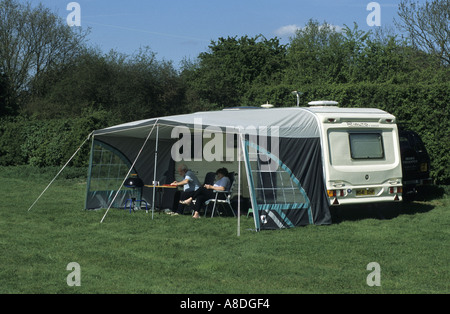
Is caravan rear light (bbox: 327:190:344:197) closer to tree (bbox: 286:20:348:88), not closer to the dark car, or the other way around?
the dark car

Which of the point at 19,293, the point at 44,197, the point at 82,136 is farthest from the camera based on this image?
the point at 82,136

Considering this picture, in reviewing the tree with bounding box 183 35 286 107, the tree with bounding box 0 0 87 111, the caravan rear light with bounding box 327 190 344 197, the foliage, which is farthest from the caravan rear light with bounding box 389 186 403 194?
the tree with bounding box 0 0 87 111

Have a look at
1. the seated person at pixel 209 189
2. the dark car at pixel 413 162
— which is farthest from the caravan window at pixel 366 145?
the seated person at pixel 209 189

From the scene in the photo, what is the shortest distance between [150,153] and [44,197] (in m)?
3.09

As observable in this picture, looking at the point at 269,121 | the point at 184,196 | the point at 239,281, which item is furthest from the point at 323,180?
the point at 239,281

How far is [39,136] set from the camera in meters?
23.9

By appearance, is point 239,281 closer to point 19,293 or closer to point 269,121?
point 19,293

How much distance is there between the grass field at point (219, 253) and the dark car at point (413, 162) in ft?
1.96

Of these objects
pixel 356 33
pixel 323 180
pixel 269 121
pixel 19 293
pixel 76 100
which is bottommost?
pixel 19 293

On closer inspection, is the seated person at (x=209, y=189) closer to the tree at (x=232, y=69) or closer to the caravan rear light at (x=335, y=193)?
the caravan rear light at (x=335, y=193)

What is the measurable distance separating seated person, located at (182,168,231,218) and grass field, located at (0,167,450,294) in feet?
1.90

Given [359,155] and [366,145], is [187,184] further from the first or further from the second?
[366,145]

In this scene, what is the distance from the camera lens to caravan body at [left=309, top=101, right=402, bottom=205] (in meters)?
10.5

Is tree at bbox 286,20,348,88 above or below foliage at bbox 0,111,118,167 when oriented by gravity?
above
